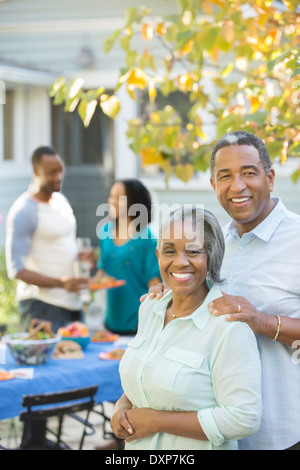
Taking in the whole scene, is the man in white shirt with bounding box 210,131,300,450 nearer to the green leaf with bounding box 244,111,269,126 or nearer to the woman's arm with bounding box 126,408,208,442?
the woman's arm with bounding box 126,408,208,442

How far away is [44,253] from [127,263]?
0.59 metres

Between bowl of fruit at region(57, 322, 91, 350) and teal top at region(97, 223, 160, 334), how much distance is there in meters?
0.45

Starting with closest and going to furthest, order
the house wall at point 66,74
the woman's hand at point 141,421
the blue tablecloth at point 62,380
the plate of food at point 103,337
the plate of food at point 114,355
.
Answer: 1. the woman's hand at point 141,421
2. the blue tablecloth at point 62,380
3. the plate of food at point 114,355
4. the plate of food at point 103,337
5. the house wall at point 66,74

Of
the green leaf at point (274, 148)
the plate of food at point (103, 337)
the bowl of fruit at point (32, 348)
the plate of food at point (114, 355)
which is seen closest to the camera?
the green leaf at point (274, 148)

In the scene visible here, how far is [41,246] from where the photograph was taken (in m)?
4.89

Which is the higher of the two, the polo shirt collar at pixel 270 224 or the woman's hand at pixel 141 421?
the polo shirt collar at pixel 270 224

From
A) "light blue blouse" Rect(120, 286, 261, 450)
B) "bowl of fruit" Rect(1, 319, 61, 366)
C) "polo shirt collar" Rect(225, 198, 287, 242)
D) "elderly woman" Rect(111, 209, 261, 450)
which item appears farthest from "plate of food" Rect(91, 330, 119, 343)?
"polo shirt collar" Rect(225, 198, 287, 242)

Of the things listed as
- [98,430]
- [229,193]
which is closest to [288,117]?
[229,193]

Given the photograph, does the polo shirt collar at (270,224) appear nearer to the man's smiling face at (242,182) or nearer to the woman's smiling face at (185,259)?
the man's smiling face at (242,182)

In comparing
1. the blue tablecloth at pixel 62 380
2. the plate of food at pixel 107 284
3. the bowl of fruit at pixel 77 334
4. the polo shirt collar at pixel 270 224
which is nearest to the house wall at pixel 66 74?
the plate of food at pixel 107 284

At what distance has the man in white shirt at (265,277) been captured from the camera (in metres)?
2.36

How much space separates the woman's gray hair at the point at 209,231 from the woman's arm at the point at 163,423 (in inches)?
18.4

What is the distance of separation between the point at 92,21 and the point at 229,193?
8.02 m

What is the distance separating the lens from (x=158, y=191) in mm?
9891
